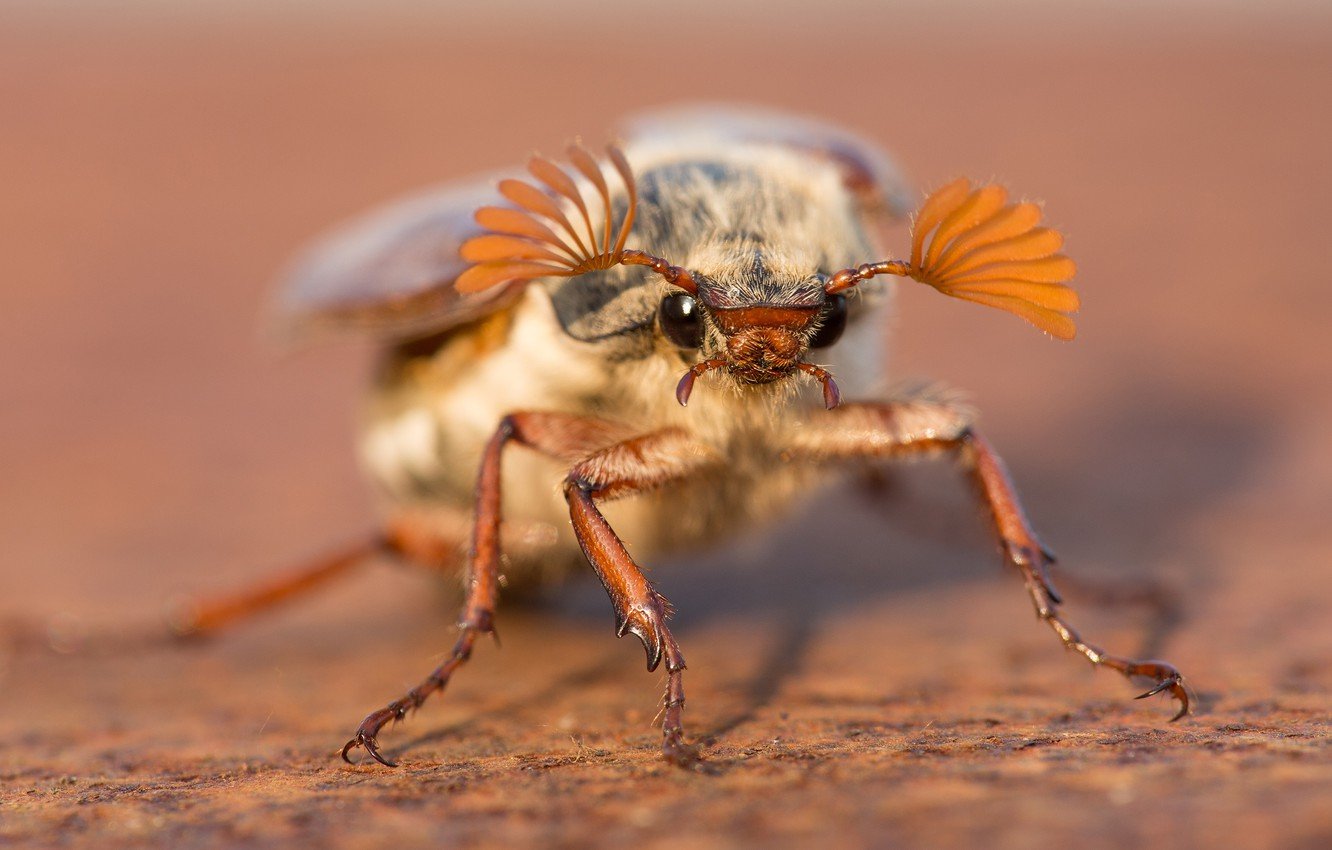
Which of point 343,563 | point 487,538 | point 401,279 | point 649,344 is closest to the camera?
point 487,538

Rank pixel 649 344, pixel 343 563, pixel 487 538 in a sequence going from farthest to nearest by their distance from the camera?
pixel 343 563 → pixel 649 344 → pixel 487 538

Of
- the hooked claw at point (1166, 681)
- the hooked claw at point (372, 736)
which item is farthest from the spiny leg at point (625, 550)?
the hooked claw at point (1166, 681)

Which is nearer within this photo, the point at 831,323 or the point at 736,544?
the point at 831,323

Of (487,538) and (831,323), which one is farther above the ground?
(831,323)

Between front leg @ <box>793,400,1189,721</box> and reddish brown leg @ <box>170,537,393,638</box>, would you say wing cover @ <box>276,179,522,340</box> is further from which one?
front leg @ <box>793,400,1189,721</box>

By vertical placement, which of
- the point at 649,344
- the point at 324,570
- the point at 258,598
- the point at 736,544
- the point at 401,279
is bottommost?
the point at 258,598

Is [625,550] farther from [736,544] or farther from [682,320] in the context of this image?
[736,544]

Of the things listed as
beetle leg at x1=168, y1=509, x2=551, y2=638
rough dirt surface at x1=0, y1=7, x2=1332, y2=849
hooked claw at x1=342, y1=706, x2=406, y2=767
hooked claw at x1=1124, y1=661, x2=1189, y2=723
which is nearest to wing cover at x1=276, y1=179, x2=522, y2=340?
beetle leg at x1=168, y1=509, x2=551, y2=638

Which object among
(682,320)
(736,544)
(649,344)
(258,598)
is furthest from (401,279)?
(736,544)
